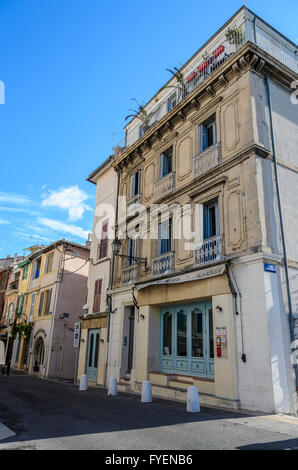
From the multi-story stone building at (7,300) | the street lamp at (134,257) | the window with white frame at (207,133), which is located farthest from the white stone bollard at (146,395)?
the multi-story stone building at (7,300)

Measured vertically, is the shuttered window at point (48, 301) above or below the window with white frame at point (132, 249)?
below

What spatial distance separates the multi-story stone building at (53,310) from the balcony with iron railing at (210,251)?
42.2 ft

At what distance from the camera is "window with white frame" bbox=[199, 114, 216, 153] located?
41.0 feet

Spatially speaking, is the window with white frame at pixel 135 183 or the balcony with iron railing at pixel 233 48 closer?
the balcony with iron railing at pixel 233 48

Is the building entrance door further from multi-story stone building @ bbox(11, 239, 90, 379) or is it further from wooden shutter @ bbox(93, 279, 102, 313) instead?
multi-story stone building @ bbox(11, 239, 90, 379)

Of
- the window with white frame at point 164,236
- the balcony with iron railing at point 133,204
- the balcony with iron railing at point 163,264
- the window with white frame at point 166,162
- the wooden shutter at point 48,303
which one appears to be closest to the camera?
the balcony with iron railing at point 163,264

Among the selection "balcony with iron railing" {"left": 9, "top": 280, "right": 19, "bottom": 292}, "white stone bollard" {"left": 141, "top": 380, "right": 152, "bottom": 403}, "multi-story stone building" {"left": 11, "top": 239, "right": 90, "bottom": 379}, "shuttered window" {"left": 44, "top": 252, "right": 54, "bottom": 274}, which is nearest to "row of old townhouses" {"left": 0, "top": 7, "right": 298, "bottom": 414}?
"white stone bollard" {"left": 141, "top": 380, "right": 152, "bottom": 403}

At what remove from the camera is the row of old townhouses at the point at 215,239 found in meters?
8.86

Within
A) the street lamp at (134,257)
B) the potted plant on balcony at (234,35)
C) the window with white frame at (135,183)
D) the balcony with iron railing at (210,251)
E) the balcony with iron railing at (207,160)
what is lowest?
the balcony with iron railing at (210,251)

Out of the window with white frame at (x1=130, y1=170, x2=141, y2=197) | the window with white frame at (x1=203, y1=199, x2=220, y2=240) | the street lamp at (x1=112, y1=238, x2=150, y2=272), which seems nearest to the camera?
the window with white frame at (x1=203, y1=199, x2=220, y2=240)

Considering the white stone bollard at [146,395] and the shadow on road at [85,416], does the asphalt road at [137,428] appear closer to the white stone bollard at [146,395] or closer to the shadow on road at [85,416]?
the shadow on road at [85,416]

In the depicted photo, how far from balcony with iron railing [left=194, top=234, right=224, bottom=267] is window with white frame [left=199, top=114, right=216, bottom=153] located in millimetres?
3632

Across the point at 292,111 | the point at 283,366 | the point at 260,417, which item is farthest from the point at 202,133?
the point at 260,417

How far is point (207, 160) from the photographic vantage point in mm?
11906
